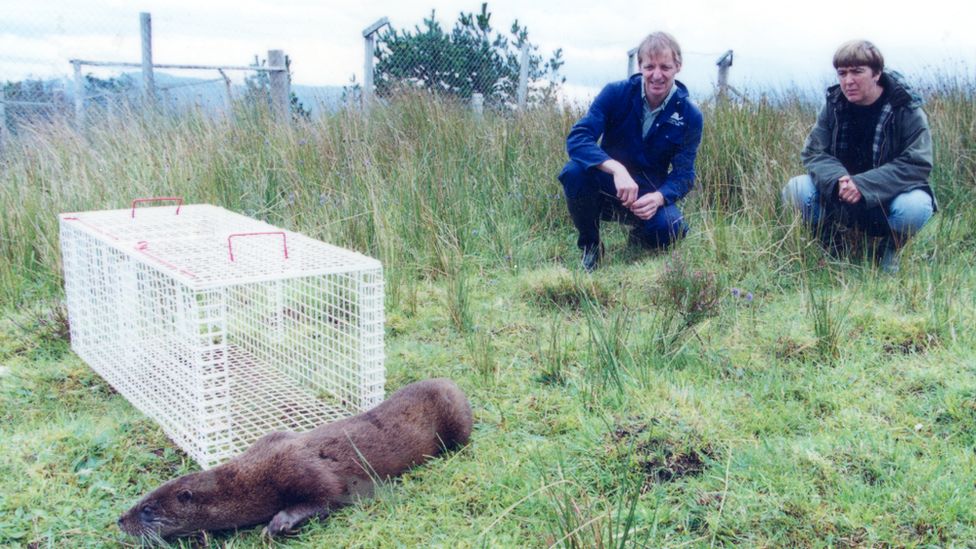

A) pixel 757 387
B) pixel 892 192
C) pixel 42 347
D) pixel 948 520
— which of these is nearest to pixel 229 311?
pixel 42 347

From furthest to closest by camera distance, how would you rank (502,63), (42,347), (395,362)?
(502,63)
(42,347)
(395,362)

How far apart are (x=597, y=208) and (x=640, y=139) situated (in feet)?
1.63

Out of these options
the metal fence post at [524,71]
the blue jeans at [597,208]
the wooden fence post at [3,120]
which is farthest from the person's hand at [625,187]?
the metal fence post at [524,71]

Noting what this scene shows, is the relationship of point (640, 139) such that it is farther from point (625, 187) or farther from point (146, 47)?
point (146, 47)

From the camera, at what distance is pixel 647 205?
14.1 ft

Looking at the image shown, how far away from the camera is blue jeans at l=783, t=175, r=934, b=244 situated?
400 cm

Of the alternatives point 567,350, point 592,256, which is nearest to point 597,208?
point 592,256

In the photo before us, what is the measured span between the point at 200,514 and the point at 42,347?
6.43ft

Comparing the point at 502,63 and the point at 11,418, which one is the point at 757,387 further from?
the point at 502,63

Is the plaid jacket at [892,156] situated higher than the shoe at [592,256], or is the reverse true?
the plaid jacket at [892,156]

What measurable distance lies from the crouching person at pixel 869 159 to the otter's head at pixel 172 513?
341 centimetres

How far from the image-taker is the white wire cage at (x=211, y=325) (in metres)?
2.40

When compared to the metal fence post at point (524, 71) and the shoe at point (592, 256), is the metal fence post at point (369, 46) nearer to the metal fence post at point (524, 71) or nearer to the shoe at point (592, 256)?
the metal fence post at point (524, 71)

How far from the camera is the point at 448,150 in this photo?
5844 mm
